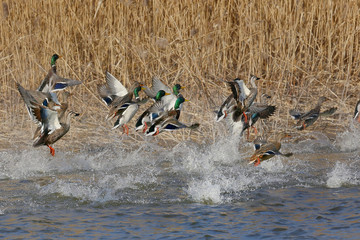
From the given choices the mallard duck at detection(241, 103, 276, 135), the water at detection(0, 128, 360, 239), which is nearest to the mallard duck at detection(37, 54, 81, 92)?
the water at detection(0, 128, 360, 239)

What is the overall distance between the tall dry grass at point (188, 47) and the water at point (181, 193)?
1280 mm

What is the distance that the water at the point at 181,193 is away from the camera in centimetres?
518

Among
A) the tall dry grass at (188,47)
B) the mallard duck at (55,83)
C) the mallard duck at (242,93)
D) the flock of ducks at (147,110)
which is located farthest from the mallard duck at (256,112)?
the mallard duck at (55,83)

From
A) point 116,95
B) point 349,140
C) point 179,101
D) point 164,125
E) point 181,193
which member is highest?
point 116,95

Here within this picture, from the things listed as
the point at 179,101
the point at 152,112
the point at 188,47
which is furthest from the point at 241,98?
the point at 188,47

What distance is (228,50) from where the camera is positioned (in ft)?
33.4

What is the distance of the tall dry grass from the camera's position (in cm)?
941

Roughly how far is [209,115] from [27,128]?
255 cm

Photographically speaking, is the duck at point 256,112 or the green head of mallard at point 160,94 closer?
the green head of mallard at point 160,94

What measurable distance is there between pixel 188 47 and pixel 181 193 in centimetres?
367

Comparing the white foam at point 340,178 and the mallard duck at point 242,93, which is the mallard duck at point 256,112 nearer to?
the mallard duck at point 242,93

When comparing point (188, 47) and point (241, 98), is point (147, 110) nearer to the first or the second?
point (241, 98)

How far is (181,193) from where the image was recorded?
6.24m

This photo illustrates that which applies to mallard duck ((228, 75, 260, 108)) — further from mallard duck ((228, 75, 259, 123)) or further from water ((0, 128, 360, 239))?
water ((0, 128, 360, 239))
